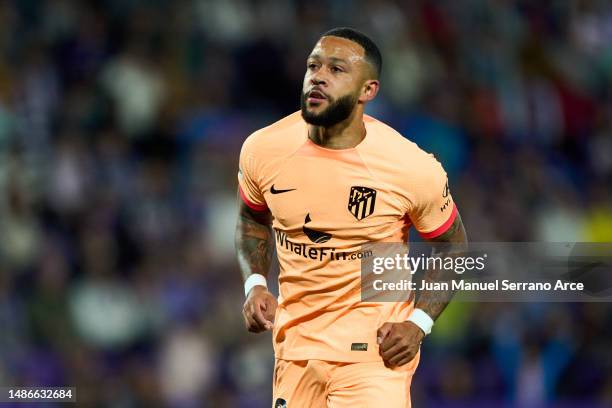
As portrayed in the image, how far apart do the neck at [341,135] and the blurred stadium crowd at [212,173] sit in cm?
425

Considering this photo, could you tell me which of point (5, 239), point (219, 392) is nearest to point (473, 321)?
point (219, 392)

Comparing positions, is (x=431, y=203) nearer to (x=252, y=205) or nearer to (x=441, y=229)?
(x=441, y=229)

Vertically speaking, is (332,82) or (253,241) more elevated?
(332,82)

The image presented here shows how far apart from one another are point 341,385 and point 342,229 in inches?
27.4

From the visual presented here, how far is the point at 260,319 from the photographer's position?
5250mm

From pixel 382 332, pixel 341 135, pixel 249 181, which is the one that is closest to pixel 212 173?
pixel 249 181

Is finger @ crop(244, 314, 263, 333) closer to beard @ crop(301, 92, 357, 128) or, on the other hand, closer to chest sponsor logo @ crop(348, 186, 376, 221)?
chest sponsor logo @ crop(348, 186, 376, 221)

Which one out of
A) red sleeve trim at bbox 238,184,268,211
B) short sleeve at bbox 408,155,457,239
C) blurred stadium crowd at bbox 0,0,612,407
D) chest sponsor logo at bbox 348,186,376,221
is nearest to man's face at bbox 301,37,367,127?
chest sponsor logo at bbox 348,186,376,221

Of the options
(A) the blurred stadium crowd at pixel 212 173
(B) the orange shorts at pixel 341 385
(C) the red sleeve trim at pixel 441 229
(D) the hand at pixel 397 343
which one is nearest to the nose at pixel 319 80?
(C) the red sleeve trim at pixel 441 229

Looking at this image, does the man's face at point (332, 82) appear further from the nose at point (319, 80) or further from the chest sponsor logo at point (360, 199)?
the chest sponsor logo at point (360, 199)

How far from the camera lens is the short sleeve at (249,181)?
554 centimetres

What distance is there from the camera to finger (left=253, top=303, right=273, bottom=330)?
5238 mm

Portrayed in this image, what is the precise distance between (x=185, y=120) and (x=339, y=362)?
603 cm

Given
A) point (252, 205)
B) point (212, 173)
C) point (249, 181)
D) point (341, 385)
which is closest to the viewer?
point (341, 385)
